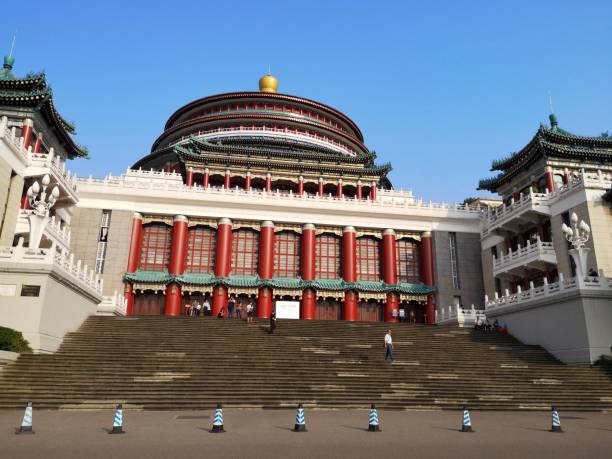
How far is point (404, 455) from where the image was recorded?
9.58m

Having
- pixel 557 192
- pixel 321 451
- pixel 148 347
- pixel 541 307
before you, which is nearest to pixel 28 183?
pixel 148 347

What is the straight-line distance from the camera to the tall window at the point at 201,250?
39.8 metres

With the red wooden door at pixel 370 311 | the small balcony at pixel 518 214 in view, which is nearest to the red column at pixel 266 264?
the red wooden door at pixel 370 311

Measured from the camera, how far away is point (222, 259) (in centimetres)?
3912

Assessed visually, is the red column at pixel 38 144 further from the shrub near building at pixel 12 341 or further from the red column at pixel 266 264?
the shrub near building at pixel 12 341

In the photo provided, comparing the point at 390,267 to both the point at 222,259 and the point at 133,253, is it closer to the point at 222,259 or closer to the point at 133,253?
the point at 222,259

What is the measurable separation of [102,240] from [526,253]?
108 feet

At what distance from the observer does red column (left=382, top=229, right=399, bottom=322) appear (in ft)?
131

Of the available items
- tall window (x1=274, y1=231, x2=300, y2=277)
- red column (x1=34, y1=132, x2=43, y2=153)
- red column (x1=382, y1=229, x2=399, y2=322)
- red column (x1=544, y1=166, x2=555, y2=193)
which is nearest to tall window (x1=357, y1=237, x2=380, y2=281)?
red column (x1=382, y1=229, x2=399, y2=322)

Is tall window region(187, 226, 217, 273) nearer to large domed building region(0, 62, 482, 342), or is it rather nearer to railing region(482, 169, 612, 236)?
large domed building region(0, 62, 482, 342)

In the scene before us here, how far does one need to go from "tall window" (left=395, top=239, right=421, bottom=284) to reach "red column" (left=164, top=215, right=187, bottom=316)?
1848 cm

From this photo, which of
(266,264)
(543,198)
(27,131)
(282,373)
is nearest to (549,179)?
(543,198)

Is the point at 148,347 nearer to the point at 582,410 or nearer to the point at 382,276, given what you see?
the point at 582,410

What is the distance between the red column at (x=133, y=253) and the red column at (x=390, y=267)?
20677 mm
